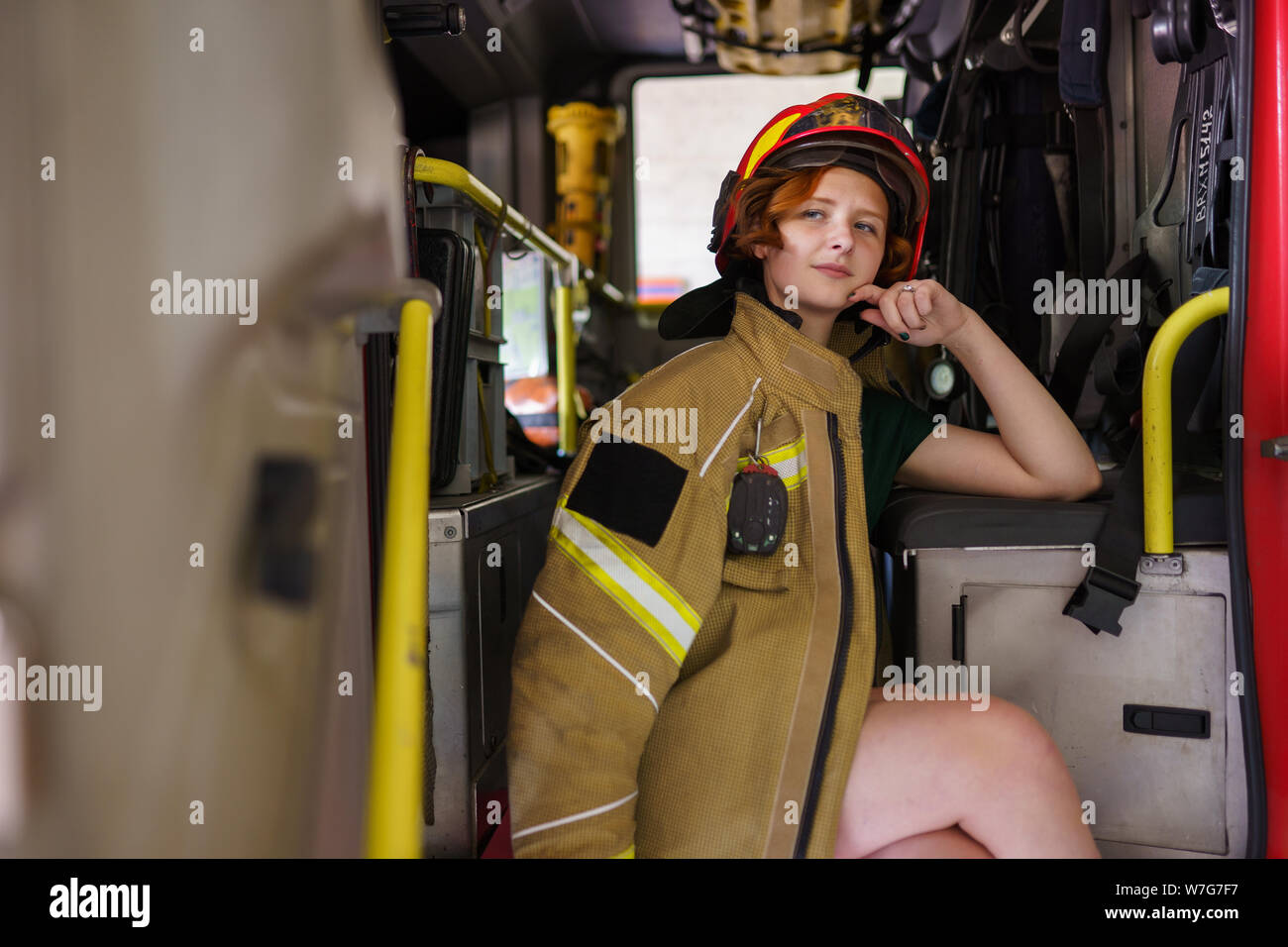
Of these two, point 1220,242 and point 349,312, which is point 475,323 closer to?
point 349,312

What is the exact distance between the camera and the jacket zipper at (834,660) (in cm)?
116

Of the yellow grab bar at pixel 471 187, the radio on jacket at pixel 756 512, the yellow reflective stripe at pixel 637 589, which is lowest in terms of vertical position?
the yellow reflective stripe at pixel 637 589

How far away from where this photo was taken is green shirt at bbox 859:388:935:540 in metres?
1.55

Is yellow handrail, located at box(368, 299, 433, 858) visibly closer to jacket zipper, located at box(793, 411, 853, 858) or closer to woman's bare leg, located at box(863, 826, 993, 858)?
jacket zipper, located at box(793, 411, 853, 858)

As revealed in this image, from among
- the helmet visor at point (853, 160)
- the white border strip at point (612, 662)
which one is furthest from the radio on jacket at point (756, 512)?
the helmet visor at point (853, 160)

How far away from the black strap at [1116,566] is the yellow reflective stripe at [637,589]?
0.62m

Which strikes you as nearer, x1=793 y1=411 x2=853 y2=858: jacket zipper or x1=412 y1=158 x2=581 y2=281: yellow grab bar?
x1=793 y1=411 x2=853 y2=858: jacket zipper

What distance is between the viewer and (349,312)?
83cm

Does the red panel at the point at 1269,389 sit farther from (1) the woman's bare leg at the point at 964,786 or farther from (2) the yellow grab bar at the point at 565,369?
(2) the yellow grab bar at the point at 565,369

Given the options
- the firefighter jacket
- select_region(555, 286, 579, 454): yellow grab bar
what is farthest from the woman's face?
select_region(555, 286, 579, 454): yellow grab bar

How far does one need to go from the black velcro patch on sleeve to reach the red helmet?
0.43m

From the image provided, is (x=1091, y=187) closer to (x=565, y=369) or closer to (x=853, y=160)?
(x=853, y=160)

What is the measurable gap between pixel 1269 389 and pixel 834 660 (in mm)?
693
